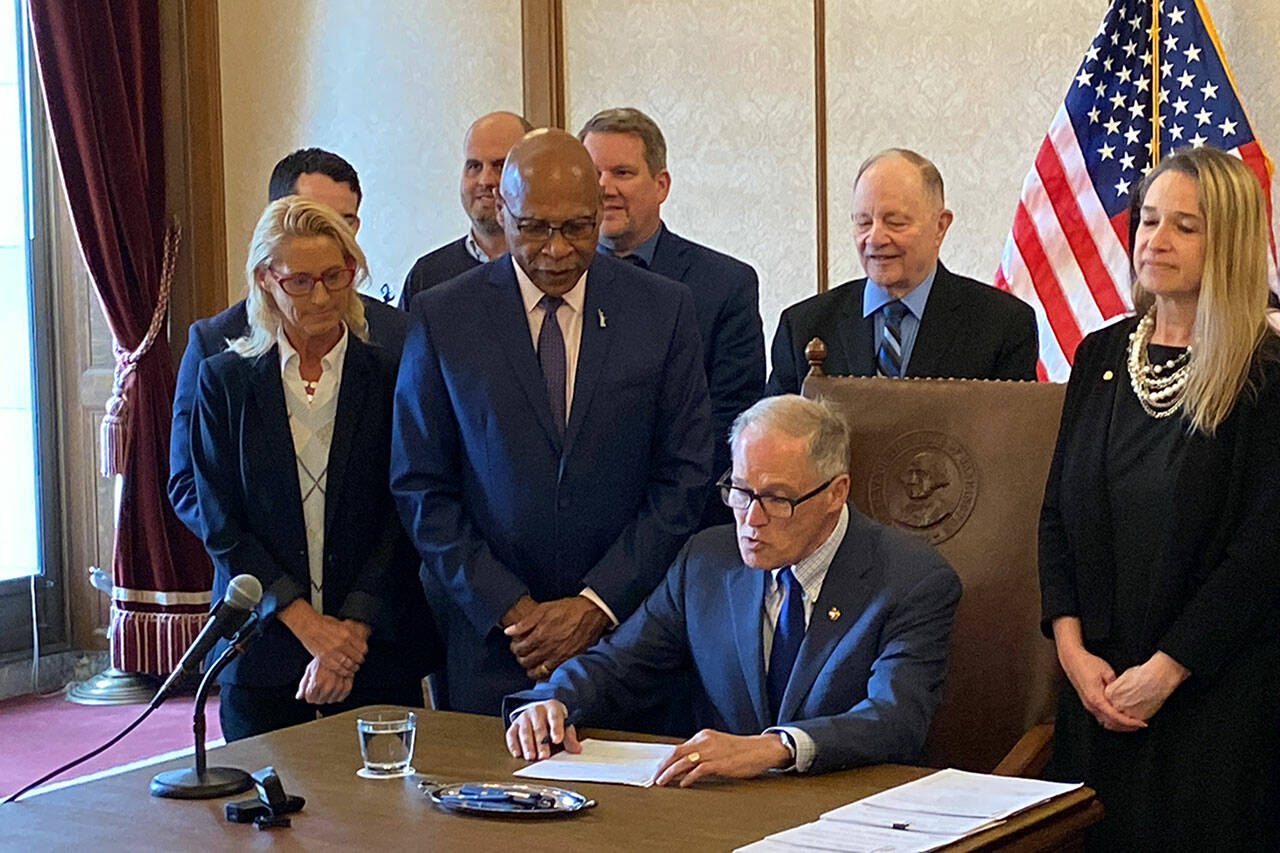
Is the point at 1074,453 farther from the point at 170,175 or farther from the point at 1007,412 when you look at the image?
the point at 170,175

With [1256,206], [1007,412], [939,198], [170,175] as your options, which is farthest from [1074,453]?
[170,175]

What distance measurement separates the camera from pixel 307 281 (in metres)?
3.26

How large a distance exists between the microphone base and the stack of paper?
787 millimetres

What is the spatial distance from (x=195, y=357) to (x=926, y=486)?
1.49 metres

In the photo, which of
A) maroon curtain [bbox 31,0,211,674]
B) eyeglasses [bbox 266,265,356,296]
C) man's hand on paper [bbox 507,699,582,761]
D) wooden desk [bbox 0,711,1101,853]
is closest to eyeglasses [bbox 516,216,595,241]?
eyeglasses [bbox 266,265,356,296]

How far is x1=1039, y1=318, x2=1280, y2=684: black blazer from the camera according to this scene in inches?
112


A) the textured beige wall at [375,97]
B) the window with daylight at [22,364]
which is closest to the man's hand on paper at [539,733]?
the textured beige wall at [375,97]

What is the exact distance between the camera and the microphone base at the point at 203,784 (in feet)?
8.04

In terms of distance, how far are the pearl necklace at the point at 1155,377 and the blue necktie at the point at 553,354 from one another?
1.02 metres

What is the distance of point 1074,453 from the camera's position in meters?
3.05

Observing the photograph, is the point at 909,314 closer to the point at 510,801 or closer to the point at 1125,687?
the point at 1125,687

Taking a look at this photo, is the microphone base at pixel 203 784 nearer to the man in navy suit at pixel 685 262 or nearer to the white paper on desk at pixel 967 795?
the white paper on desk at pixel 967 795

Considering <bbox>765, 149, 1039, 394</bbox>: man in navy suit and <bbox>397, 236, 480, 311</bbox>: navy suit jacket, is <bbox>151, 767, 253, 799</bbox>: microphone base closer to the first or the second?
<bbox>765, 149, 1039, 394</bbox>: man in navy suit

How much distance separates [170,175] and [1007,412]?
4.19 metres
